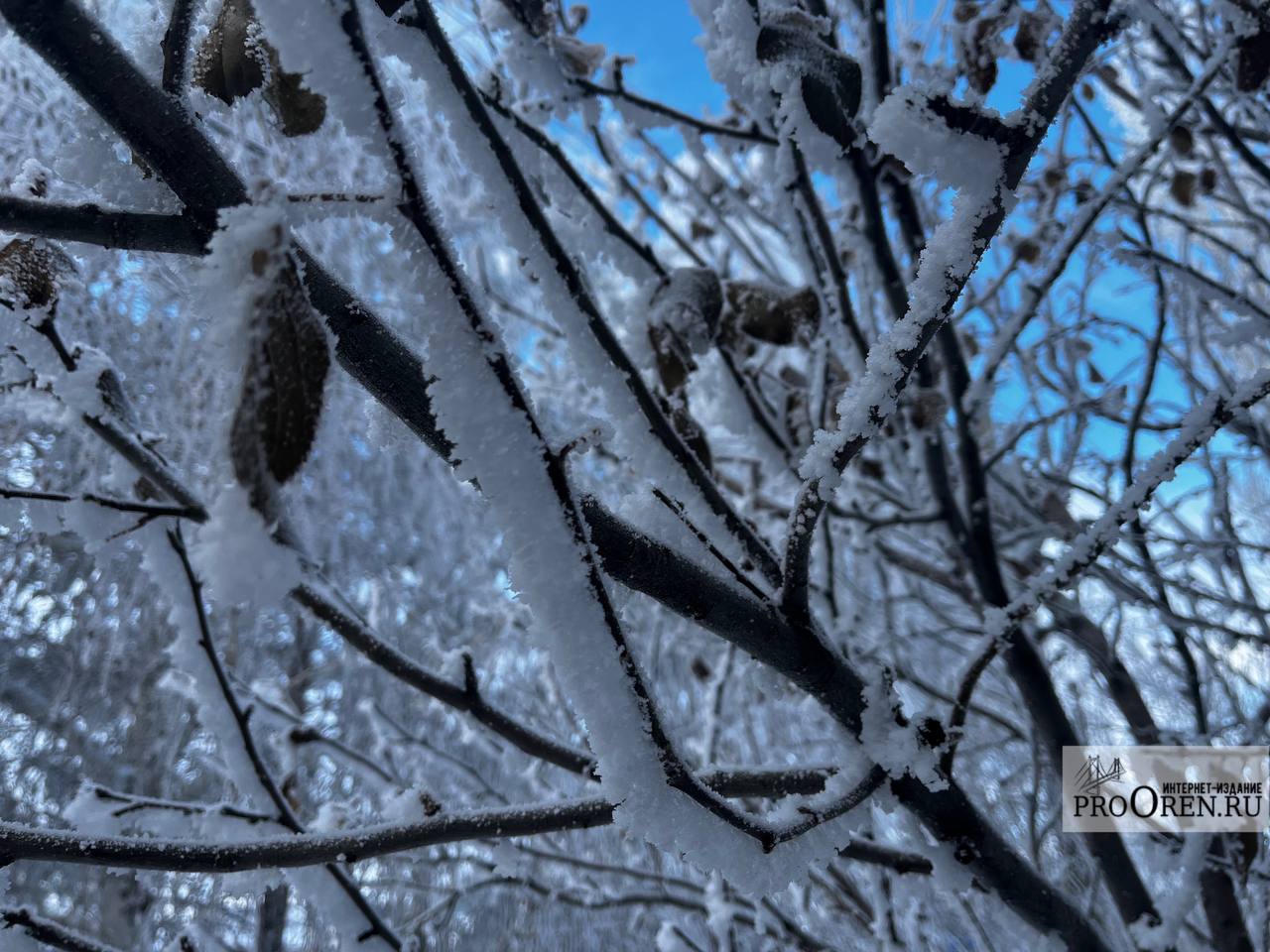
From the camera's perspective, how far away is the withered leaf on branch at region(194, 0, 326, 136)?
0.46 metres

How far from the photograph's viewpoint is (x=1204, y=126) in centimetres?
175

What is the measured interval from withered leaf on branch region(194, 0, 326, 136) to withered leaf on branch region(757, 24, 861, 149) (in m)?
0.41

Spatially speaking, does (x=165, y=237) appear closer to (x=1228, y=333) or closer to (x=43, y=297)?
(x=43, y=297)

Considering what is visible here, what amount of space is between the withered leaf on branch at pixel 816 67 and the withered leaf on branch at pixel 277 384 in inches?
22.8

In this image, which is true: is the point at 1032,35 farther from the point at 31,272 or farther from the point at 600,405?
the point at 31,272

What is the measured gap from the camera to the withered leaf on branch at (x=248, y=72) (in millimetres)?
456

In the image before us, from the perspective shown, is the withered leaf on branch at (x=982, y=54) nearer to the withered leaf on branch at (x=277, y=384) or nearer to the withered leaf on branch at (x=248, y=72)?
the withered leaf on branch at (x=248, y=72)

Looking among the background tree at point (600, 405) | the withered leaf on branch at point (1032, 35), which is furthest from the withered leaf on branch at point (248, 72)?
Result: the withered leaf on branch at point (1032, 35)

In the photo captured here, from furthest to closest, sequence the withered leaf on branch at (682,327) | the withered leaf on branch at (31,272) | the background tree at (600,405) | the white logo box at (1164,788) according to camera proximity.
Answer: the white logo box at (1164,788) < the withered leaf on branch at (682,327) < the withered leaf on branch at (31,272) < the background tree at (600,405)

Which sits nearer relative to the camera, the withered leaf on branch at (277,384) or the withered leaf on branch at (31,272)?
the withered leaf on branch at (277,384)

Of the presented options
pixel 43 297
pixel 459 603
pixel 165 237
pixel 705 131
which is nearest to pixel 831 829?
pixel 165 237

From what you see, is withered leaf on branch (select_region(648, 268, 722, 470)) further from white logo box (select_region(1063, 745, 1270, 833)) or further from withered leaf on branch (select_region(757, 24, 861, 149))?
white logo box (select_region(1063, 745, 1270, 833))

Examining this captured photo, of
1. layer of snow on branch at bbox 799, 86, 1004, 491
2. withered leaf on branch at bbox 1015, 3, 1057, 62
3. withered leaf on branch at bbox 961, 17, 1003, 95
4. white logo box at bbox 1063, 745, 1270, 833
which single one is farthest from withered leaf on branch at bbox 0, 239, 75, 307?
white logo box at bbox 1063, 745, 1270, 833

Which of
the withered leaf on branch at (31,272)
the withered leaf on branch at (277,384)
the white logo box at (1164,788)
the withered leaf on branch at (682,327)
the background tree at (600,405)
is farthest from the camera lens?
the white logo box at (1164,788)
